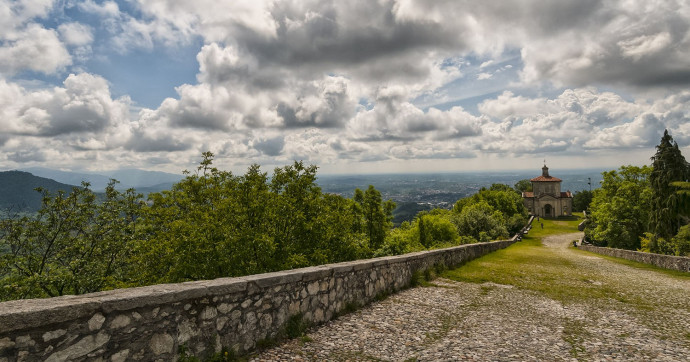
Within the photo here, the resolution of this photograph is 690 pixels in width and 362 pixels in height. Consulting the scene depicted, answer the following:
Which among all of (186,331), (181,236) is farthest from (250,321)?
(181,236)

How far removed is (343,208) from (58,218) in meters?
13.5

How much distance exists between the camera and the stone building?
10622 cm

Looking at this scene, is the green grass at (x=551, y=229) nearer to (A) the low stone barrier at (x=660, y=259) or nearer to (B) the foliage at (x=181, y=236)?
(A) the low stone barrier at (x=660, y=259)

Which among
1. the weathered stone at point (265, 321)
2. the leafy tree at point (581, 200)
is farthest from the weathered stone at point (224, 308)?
the leafy tree at point (581, 200)

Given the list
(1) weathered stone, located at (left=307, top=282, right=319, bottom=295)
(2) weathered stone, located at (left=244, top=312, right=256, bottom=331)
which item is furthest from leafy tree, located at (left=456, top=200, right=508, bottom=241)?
(2) weathered stone, located at (left=244, top=312, right=256, bottom=331)

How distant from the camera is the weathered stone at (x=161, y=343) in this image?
14.1 ft

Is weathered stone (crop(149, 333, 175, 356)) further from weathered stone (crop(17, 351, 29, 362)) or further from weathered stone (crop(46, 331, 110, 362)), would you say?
weathered stone (crop(17, 351, 29, 362))

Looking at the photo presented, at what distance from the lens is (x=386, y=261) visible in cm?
985

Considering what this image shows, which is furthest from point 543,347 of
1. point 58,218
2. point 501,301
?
point 58,218

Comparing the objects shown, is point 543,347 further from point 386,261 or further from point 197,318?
point 197,318

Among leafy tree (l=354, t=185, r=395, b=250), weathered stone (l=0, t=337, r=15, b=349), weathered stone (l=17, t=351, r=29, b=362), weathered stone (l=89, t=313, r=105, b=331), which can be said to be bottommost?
leafy tree (l=354, t=185, r=395, b=250)

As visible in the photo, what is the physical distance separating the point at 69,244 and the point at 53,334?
15515mm

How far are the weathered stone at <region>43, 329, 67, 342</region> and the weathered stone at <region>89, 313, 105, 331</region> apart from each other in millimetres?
233

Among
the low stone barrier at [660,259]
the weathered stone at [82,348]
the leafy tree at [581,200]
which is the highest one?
the weathered stone at [82,348]
